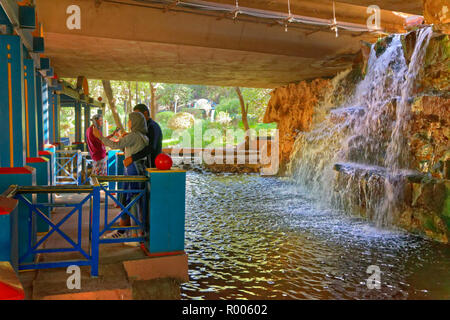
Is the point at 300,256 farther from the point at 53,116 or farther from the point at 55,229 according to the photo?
the point at 53,116

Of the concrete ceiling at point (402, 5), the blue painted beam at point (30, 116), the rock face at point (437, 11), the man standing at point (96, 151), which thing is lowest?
the man standing at point (96, 151)

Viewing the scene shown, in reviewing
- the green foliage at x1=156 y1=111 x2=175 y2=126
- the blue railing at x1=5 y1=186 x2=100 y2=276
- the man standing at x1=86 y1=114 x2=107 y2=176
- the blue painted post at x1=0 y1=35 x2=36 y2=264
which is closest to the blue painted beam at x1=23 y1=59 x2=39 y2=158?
the blue painted post at x1=0 y1=35 x2=36 y2=264

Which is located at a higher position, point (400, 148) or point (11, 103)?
point (11, 103)

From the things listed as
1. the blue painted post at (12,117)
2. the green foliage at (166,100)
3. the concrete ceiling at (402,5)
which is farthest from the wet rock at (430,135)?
the green foliage at (166,100)

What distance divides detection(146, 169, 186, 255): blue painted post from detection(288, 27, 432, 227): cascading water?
204 inches

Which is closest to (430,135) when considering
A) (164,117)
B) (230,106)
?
(230,106)

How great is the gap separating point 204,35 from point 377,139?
5211 mm

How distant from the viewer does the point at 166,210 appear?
15.3ft

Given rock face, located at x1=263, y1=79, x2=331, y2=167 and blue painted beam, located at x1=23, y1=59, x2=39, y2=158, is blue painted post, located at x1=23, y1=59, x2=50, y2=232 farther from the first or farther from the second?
rock face, located at x1=263, y1=79, x2=331, y2=167

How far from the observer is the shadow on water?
466 cm

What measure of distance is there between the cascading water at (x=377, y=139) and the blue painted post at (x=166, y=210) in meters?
5.18

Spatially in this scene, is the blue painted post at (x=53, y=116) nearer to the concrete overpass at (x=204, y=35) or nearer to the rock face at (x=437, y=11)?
the concrete overpass at (x=204, y=35)

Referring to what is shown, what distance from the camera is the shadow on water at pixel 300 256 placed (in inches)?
183
